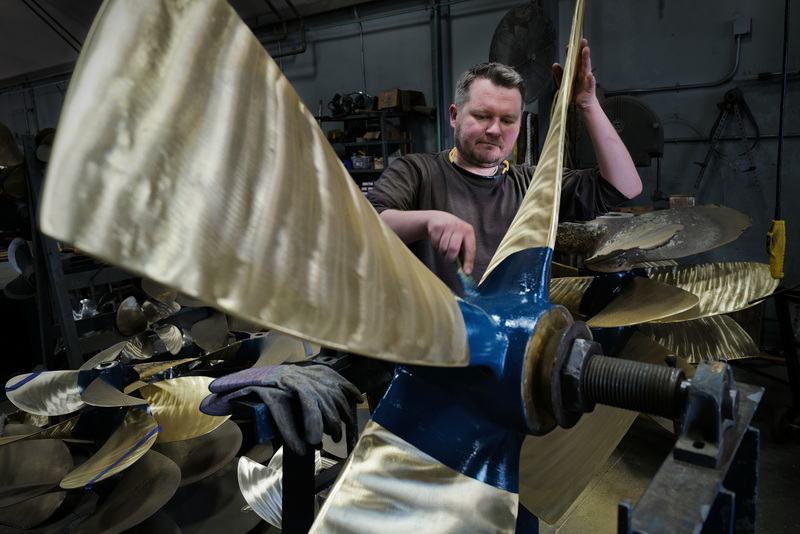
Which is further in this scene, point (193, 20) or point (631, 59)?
point (631, 59)

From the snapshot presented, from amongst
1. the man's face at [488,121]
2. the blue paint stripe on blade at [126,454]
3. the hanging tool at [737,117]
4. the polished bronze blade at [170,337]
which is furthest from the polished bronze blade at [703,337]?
the hanging tool at [737,117]

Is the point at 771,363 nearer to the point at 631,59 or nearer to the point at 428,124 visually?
the point at 631,59

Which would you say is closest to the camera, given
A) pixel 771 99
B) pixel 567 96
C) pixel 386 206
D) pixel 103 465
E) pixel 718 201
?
pixel 567 96

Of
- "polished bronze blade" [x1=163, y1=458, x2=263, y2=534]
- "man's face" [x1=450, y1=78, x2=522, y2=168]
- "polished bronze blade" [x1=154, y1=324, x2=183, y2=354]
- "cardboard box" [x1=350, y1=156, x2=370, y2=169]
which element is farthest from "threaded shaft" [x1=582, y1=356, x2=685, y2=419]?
"cardboard box" [x1=350, y1=156, x2=370, y2=169]

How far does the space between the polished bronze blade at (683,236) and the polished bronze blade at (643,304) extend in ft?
1.45

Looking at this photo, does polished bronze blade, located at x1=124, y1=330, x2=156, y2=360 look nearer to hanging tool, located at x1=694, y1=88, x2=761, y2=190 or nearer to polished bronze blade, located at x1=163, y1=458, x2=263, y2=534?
polished bronze blade, located at x1=163, y1=458, x2=263, y2=534

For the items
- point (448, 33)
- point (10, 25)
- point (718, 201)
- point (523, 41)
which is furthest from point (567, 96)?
point (10, 25)

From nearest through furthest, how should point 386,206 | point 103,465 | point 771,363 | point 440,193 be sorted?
point 103,465 → point 386,206 → point 440,193 → point 771,363

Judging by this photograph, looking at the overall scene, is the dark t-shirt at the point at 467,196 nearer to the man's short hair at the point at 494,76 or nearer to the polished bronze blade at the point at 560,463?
the man's short hair at the point at 494,76

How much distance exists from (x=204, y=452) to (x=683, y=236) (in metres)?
1.92

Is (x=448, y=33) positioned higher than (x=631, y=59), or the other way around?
(x=448, y=33)

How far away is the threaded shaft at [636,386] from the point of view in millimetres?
665

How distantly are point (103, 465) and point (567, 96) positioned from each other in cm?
147

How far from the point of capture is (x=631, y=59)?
15.4 ft
